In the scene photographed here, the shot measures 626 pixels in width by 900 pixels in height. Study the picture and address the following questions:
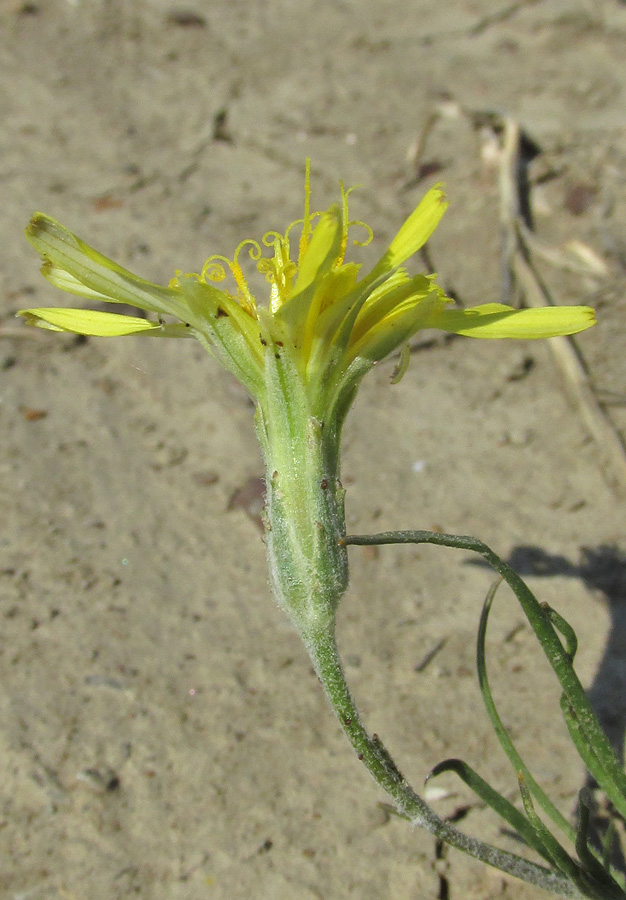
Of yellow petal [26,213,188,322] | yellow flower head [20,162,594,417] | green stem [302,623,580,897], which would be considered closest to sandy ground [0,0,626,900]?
green stem [302,623,580,897]

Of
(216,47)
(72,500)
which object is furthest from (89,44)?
(72,500)

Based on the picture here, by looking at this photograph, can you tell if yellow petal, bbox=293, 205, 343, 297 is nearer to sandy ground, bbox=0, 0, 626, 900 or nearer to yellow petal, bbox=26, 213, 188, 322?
yellow petal, bbox=26, 213, 188, 322

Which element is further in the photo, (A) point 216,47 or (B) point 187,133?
(A) point 216,47

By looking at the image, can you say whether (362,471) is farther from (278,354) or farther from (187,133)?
(187,133)

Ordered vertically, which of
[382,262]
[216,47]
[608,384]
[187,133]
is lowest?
[608,384]

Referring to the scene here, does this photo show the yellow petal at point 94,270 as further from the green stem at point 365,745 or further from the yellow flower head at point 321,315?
the green stem at point 365,745

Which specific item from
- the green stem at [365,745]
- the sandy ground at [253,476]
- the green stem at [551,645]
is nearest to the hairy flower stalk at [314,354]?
the green stem at [365,745]
